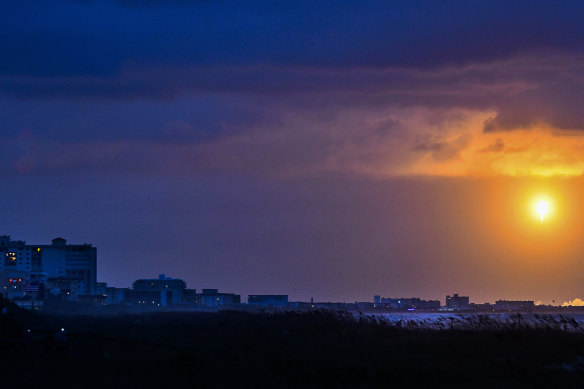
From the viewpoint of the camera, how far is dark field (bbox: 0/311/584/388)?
34.0 metres

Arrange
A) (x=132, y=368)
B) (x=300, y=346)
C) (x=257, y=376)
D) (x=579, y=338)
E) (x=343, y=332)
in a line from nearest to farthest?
(x=257, y=376) < (x=132, y=368) < (x=300, y=346) < (x=579, y=338) < (x=343, y=332)

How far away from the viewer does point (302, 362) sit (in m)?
40.0

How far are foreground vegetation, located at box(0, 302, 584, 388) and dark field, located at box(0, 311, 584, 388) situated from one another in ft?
0.13

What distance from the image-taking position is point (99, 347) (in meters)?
51.3

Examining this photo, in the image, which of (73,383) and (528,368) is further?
(528,368)

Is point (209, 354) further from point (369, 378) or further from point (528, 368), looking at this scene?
point (528, 368)

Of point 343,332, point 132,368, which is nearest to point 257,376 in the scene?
point 132,368

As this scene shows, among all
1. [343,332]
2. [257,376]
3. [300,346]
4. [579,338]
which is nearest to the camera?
[257,376]

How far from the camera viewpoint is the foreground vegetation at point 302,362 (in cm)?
3400

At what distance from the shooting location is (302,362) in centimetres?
4000

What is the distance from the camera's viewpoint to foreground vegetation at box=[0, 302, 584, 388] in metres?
34.0

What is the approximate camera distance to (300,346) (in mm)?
50875

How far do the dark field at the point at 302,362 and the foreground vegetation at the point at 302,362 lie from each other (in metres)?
0.04

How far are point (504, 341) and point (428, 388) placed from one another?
21.2m
